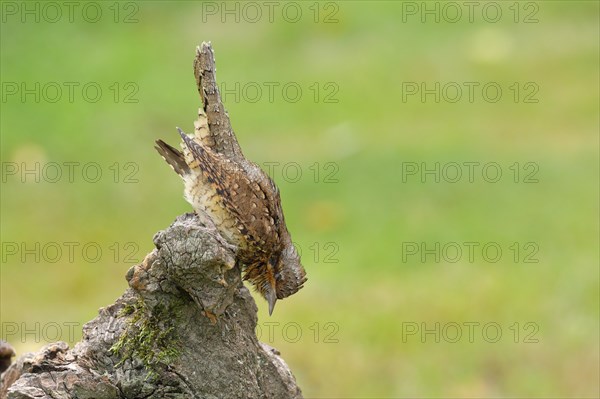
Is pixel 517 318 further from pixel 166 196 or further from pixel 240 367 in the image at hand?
pixel 240 367

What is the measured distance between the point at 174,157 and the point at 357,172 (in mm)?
8716

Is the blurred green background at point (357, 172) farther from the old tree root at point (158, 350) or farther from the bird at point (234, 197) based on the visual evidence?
the old tree root at point (158, 350)

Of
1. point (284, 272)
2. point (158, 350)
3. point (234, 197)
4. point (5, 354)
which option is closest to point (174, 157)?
point (234, 197)

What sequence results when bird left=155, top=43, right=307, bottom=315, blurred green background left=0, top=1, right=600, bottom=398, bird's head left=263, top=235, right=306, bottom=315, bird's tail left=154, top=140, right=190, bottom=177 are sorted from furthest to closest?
blurred green background left=0, top=1, right=600, bottom=398
bird's tail left=154, top=140, right=190, bottom=177
bird's head left=263, top=235, right=306, bottom=315
bird left=155, top=43, right=307, bottom=315

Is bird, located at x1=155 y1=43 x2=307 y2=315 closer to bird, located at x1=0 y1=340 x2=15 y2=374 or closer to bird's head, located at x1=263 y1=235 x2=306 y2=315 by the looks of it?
bird's head, located at x1=263 y1=235 x2=306 y2=315

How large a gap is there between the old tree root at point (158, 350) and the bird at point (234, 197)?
0.17 meters

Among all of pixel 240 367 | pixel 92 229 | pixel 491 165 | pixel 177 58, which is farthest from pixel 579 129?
pixel 240 367

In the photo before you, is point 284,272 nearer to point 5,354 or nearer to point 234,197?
point 234,197

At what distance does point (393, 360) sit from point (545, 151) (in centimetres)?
573

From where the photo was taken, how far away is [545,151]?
15.0 meters

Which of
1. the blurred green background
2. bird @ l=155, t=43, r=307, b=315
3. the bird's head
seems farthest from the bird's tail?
the blurred green background

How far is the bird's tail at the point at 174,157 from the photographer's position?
533 cm

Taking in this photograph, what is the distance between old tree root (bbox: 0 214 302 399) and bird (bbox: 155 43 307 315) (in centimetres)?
17

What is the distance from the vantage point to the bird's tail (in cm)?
533
